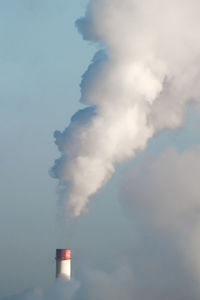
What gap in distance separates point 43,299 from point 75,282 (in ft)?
15.2

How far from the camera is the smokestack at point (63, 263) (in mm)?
94875

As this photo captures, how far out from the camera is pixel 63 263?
312ft

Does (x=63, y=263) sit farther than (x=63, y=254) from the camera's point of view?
No

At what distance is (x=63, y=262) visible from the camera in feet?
312

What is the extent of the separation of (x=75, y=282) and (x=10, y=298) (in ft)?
33.0

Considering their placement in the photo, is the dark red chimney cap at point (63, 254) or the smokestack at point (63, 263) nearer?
the smokestack at point (63, 263)

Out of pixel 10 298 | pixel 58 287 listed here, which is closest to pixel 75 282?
pixel 58 287

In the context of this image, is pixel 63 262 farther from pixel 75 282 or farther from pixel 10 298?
pixel 10 298

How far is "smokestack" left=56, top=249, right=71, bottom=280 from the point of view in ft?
311

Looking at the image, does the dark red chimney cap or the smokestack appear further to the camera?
the dark red chimney cap

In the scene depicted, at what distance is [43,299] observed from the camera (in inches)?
3681

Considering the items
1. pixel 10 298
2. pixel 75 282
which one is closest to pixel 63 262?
pixel 75 282

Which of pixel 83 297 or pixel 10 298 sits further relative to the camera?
pixel 10 298

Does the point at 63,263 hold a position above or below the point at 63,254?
below
